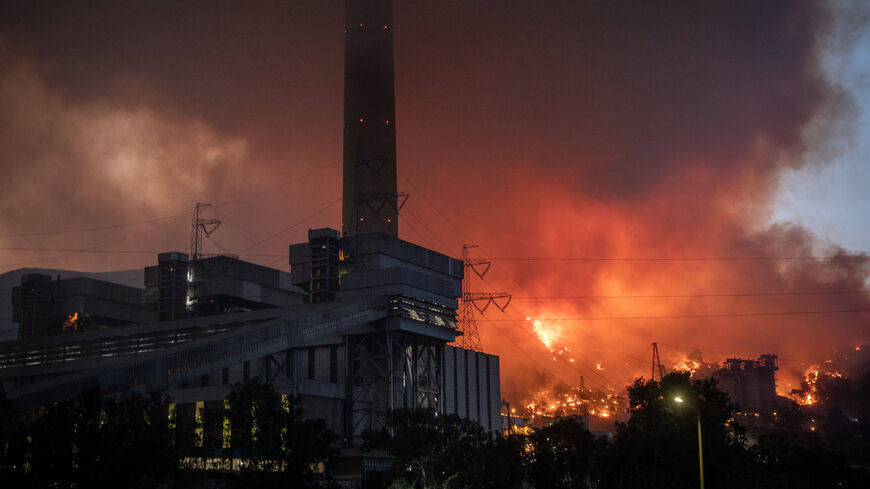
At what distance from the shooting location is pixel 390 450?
71938 millimetres

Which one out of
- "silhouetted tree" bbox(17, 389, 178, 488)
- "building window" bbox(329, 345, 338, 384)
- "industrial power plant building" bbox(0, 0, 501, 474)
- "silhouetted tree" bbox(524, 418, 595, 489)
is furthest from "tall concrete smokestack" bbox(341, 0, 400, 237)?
"silhouetted tree" bbox(17, 389, 178, 488)

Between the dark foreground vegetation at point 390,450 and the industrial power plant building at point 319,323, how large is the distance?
604 cm

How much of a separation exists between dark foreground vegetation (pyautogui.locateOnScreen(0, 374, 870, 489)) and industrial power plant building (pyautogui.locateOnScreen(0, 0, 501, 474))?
604cm

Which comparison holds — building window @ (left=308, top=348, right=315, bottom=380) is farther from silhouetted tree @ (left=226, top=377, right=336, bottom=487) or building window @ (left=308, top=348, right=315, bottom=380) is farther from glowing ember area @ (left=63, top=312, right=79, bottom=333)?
glowing ember area @ (left=63, top=312, right=79, bottom=333)

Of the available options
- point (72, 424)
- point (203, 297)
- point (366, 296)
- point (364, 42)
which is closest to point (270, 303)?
point (203, 297)

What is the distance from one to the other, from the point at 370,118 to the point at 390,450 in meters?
89.9

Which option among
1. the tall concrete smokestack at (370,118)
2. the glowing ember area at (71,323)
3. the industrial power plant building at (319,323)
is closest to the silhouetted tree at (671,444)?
the industrial power plant building at (319,323)

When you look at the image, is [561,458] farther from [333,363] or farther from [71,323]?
[71,323]

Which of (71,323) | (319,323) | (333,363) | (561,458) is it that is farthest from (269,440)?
(71,323)

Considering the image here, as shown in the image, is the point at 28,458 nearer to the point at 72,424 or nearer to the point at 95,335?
the point at 72,424

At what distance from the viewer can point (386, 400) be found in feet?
333

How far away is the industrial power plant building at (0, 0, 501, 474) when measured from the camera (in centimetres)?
7975

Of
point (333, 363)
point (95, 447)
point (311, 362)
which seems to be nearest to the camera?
point (95, 447)

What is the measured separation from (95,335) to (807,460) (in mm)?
94941
